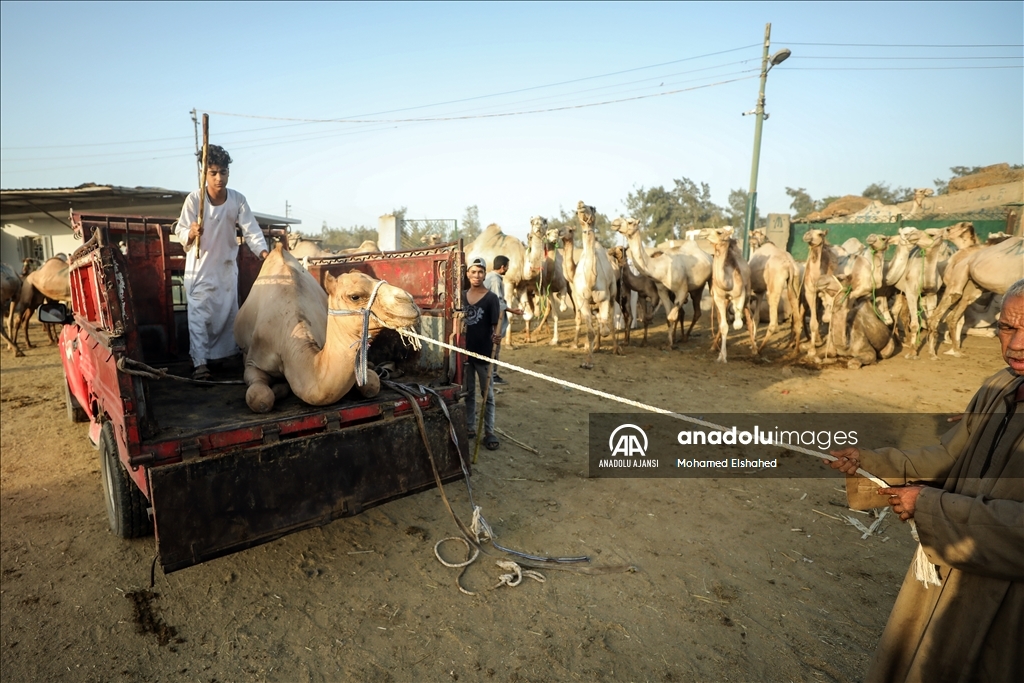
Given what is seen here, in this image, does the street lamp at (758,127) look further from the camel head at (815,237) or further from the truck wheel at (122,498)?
the truck wheel at (122,498)

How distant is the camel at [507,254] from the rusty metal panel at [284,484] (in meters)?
8.55

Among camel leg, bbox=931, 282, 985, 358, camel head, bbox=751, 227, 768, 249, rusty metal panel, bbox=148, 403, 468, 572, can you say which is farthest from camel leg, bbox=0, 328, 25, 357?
camel leg, bbox=931, 282, 985, 358

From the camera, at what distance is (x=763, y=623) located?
3180mm

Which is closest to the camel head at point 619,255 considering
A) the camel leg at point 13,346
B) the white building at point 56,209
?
the white building at point 56,209

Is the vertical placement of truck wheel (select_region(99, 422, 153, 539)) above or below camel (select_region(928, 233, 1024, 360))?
below

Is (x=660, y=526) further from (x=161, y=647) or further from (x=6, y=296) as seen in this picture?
(x=6, y=296)

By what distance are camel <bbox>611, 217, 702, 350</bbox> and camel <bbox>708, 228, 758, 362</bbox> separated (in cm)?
97

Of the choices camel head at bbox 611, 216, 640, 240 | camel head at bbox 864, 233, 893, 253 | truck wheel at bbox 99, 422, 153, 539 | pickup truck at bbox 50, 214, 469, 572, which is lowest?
truck wheel at bbox 99, 422, 153, 539

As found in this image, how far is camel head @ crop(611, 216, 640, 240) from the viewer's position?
12320mm

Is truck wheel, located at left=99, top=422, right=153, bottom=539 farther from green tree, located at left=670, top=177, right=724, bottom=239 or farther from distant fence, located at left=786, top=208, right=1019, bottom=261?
green tree, located at left=670, top=177, right=724, bottom=239

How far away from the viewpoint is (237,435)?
3.04 metres

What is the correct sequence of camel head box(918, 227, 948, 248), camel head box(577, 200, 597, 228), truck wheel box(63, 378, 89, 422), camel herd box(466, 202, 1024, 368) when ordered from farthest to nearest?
camel head box(918, 227, 948, 248) → camel herd box(466, 202, 1024, 368) → camel head box(577, 200, 597, 228) → truck wheel box(63, 378, 89, 422)

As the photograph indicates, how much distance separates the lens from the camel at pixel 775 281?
11891mm

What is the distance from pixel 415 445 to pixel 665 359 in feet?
28.1
